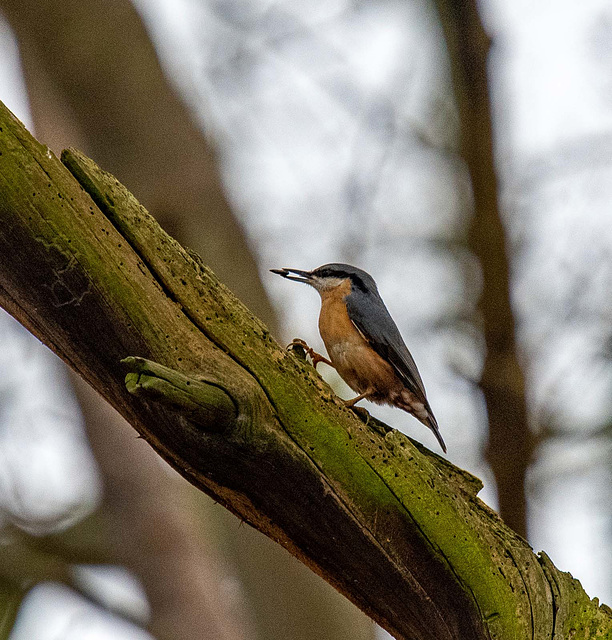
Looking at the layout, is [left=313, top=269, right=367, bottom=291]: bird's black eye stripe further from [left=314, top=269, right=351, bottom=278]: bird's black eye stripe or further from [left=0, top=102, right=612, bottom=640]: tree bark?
[left=0, top=102, right=612, bottom=640]: tree bark

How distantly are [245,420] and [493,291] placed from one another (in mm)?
2192

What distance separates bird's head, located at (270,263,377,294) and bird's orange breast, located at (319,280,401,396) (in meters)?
0.24

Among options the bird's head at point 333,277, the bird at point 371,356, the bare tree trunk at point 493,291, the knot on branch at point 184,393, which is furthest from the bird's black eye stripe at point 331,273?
the knot on branch at point 184,393

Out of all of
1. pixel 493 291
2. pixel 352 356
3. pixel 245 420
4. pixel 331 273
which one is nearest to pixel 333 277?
pixel 331 273

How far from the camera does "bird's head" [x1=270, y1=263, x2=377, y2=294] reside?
12.8ft

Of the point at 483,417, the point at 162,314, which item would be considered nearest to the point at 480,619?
the point at 162,314

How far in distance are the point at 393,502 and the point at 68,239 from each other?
1.03 meters

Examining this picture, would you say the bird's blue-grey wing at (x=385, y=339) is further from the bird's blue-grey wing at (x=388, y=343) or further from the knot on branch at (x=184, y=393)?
the knot on branch at (x=184, y=393)

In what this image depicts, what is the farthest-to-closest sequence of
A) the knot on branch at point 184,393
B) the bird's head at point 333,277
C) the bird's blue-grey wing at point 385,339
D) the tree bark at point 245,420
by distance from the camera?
the bird's head at point 333,277
the bird's blue-grey wing at point 385,339
the tree bark at point 245,420
the knot on branch at point 184,393

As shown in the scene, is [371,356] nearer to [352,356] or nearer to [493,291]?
[352,356]

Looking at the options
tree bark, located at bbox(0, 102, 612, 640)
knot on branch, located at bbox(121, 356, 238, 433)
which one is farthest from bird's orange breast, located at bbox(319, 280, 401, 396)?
knot on branch, located at bbox(121, 356, 238, 433)

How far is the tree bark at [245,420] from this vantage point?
1661 mm

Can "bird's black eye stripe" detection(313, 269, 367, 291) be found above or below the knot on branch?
above

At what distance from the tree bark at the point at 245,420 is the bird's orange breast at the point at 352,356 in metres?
1.14
